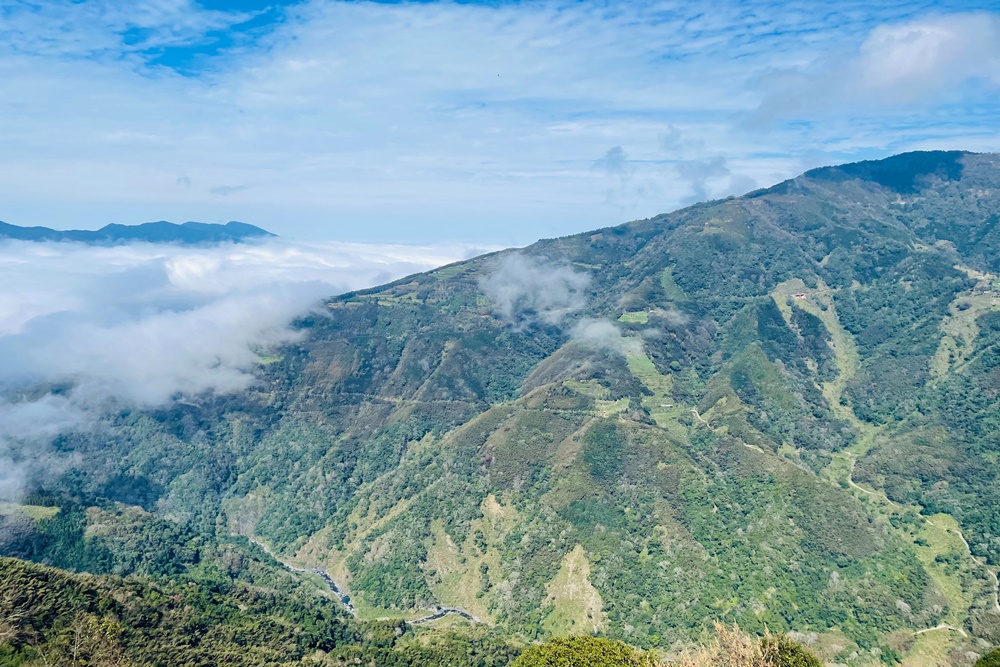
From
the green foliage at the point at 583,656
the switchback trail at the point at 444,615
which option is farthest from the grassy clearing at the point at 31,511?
the green foliage at the point at 583,656

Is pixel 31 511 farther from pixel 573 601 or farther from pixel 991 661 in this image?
pixel 991 661

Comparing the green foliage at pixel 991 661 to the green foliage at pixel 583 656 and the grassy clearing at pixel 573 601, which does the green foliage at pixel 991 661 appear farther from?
the grassy clearing at pixel 573 601

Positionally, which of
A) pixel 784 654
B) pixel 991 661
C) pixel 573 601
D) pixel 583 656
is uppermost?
pixel 784 654

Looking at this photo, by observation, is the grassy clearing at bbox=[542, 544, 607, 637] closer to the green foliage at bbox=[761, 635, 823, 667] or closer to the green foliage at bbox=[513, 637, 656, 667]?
the green foliage at bbox=[513, 637, 656, 667]

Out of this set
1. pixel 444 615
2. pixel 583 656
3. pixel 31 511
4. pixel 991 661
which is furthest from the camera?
pixel 444 615

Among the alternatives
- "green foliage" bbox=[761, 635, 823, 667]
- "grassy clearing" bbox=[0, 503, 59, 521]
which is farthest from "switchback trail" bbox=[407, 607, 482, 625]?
"green foliage" bbox=[761, 635, 823, 667]

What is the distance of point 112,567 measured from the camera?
182 m

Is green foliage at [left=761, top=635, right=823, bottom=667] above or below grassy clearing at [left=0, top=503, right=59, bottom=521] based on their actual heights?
above

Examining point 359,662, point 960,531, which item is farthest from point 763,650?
point 960,531

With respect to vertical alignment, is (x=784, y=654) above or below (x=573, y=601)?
above

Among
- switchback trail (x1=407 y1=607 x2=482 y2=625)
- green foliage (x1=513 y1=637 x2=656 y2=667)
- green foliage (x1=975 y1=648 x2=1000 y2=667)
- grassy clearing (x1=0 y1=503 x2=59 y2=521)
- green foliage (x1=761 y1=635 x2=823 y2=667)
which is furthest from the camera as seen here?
switchback trail (x1=407 y1=607 x2=482 y2=625)

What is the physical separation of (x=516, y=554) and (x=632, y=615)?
39.7 meters

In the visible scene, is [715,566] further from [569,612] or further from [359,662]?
[359,662]

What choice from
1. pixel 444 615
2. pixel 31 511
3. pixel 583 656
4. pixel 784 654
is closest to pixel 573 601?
pixel 444 615
